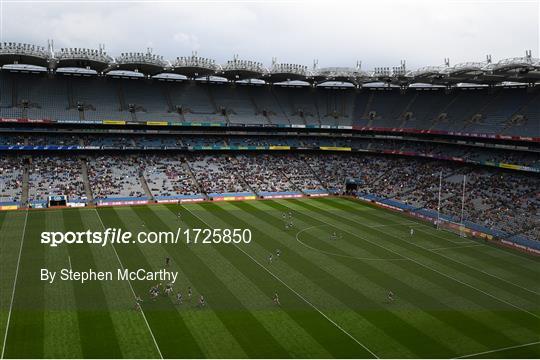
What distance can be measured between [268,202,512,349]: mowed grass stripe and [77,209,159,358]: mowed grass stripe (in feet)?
56.3

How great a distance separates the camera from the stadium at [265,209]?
28.2 meters

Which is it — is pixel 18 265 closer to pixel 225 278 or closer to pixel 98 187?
pixel 225 278

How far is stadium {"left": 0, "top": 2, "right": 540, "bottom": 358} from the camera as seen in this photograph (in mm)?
28188

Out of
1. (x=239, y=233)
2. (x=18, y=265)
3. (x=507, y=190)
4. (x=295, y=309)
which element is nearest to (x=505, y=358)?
(x=295, y=309)

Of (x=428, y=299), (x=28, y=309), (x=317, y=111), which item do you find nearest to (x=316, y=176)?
(x=317, y=111)

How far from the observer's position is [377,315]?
99.9 ft

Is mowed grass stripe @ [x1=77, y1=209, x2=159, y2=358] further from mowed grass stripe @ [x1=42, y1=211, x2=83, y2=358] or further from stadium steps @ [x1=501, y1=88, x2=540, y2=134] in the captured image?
stadium steps @ [x1=501, y1=88, x2=540, y2=134]

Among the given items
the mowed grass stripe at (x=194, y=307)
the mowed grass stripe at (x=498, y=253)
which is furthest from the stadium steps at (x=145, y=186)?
the mowed grass stripe at (x=498, y=253)

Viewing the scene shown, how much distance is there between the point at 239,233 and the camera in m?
50.3

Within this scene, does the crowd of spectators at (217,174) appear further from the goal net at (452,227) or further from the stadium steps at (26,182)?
the goal net at (452,227)

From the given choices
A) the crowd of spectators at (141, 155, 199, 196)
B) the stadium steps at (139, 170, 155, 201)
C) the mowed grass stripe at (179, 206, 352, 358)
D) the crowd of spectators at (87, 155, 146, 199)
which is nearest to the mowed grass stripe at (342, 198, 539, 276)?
the mowed grass stripe at (179, 206, 352, 358)

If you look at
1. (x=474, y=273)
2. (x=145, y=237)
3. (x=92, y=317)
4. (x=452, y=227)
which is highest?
(x=145, y=237)

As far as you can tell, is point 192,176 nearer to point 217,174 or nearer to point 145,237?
point 217,174

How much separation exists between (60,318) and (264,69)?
199 ft
